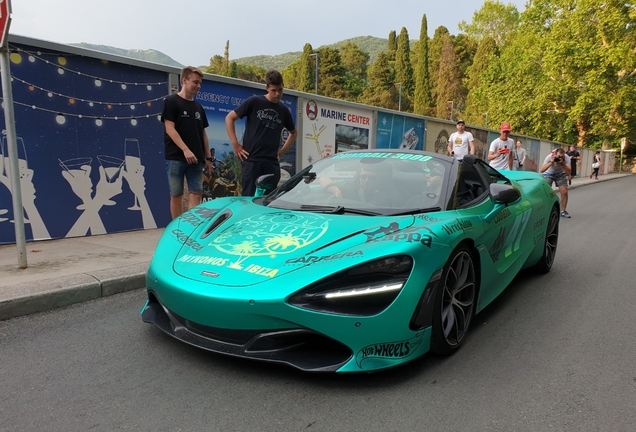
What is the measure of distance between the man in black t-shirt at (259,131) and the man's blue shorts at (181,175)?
19.7 inches

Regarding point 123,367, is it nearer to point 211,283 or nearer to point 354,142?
point 211,283

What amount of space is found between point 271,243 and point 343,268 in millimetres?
504

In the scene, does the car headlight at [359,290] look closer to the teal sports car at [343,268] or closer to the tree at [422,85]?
the teal sports car at [343,268]

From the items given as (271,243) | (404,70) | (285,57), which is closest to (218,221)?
(271,243)

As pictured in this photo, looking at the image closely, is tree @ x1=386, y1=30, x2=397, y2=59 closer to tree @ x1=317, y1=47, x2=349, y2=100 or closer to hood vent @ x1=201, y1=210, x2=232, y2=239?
tree @ x1=317, y1=47, x2=349, y2=100

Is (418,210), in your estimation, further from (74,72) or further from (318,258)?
(74,72)

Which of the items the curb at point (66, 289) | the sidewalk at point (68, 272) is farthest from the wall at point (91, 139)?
the curb at point (66, 289)

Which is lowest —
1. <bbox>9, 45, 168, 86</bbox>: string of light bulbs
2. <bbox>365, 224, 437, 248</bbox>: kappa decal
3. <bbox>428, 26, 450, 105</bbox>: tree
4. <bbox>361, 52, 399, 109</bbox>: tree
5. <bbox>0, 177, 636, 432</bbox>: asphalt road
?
<bbox>0, 177, 636, 432</bbox>: asphalt road

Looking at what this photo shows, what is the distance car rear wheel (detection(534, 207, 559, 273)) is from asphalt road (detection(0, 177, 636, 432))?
52.3 inches

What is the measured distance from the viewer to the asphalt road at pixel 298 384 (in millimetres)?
2004

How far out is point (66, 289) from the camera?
3.39 metres

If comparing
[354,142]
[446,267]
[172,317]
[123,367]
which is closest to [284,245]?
[172,317]

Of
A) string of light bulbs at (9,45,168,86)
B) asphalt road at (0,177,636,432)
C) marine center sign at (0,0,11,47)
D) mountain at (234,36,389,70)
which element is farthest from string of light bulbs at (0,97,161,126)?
mountain at (234,36,389,70)

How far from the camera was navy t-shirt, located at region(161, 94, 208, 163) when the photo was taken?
190 inches
